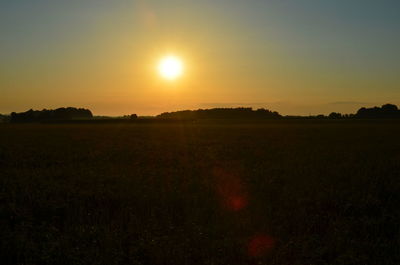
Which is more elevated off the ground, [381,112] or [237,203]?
[381,112]

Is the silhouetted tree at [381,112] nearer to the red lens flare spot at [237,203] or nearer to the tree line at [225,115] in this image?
the tree line at [225,115]

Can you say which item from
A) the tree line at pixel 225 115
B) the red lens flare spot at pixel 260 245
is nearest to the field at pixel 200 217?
the red lens flare spot at pixel 260 245

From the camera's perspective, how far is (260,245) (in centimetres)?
713

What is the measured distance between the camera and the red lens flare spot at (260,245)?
670cm

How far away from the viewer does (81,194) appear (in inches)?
430

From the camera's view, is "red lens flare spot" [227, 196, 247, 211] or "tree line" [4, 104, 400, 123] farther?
"tree line" [4, 104, 400, 123]

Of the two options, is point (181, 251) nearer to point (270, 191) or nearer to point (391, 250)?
point (391, 250)

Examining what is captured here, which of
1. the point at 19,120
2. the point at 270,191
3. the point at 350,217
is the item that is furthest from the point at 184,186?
the point at 19,120

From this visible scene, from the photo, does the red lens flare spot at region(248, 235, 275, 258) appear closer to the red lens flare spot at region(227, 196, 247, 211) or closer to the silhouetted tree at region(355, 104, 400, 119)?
the red lens flare spot at region(227, 196, 247, 211)

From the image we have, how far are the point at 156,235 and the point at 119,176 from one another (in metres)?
6.92

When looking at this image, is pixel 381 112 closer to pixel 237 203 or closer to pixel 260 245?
pixel 237 203

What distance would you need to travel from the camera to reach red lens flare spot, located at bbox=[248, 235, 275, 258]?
6.70 meters

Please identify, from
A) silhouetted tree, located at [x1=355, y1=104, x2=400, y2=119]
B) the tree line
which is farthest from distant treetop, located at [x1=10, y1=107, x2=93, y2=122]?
silhouetted tree, located at [x1=355, y1=104, x2=400, y2=119]

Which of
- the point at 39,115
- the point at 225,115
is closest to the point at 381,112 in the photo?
the point at 225,115
